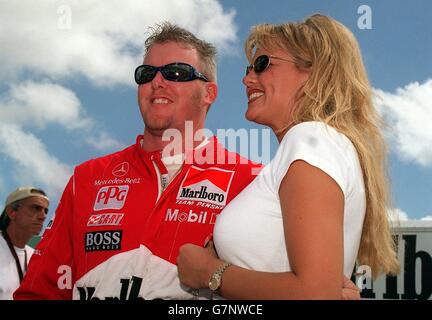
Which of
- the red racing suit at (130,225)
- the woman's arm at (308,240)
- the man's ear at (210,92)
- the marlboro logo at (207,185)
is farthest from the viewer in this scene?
the man's ear at (210,92)

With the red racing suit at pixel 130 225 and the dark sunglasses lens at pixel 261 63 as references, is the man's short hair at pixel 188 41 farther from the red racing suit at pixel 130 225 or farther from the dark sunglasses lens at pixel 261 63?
the dark sunglasses lens at pixel 261 63

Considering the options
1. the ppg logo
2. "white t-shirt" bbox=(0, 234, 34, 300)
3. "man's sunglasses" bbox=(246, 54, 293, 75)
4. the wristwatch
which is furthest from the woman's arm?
"white t-shirt" bbox=(0, 234, 34, 300)

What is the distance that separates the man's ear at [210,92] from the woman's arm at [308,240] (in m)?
2.26

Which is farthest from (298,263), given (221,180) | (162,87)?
(162,87)

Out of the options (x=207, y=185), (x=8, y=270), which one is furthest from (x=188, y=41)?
(x=8, y=270)

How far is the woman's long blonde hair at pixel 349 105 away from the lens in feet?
6.68

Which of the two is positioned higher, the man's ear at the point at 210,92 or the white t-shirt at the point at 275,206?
the man's ear at the point at 210,92

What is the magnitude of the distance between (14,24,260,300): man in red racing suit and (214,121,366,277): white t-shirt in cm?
123

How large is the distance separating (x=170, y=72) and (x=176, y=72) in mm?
40

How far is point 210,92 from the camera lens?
13.2 feet

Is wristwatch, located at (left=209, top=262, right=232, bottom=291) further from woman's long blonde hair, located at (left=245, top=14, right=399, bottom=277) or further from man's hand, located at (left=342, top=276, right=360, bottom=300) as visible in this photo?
woman's long blonde hair, located at (left=245, top=14, right=399, bottom=277)

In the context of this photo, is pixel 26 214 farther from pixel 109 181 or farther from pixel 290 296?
pixel 290 296

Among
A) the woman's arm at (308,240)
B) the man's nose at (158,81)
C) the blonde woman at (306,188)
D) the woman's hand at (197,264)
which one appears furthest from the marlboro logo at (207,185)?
the woman's arm at (308,240)
